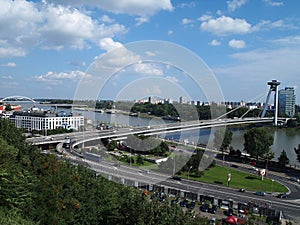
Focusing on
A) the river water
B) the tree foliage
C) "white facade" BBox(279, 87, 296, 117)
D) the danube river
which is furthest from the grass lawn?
"white facade" BBox(279, 87, 296, 117)

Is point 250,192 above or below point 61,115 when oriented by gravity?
below

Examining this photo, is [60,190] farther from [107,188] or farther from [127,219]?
[127,219]

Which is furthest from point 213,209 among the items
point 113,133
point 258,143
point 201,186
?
point 113,133

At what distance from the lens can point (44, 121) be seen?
13930 millimetres

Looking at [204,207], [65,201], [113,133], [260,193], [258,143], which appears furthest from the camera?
[113,133]

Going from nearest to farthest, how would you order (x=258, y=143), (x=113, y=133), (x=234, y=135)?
(x=258, y=143) → (x=113, y=133) → (x=234, y=135)

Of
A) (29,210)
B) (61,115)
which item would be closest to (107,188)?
(29,210)

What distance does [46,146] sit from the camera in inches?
381

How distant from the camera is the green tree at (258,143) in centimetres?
796

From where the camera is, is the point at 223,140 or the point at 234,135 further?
the point at 234,135

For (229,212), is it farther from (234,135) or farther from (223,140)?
(234,135)

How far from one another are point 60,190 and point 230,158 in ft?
21.4

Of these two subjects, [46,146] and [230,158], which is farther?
[46,146]

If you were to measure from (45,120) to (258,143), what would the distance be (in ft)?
32.0
